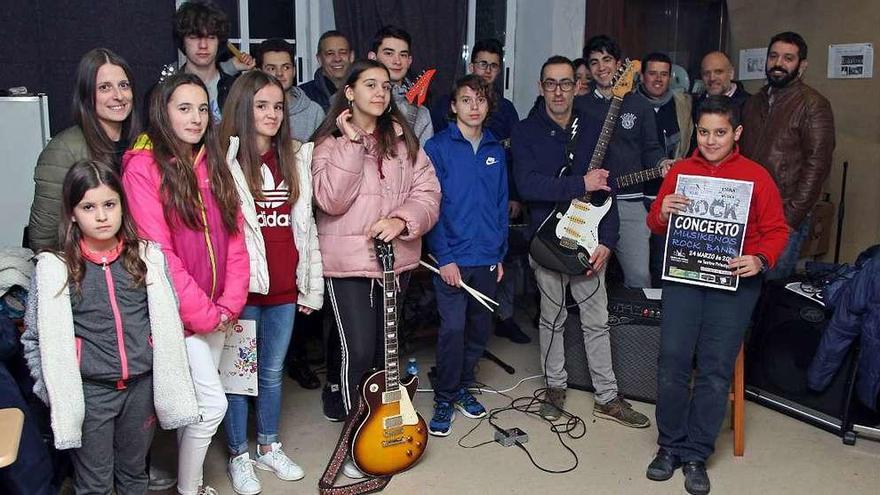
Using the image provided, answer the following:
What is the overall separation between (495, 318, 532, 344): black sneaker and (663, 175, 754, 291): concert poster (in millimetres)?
1663

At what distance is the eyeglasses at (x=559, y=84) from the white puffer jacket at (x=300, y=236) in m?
1.00

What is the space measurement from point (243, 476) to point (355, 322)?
2.09 ft

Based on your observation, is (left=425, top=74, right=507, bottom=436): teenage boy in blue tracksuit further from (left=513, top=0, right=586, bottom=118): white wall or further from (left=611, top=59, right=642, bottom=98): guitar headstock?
(left=513, top=0, right=586, bottom=118): white wall

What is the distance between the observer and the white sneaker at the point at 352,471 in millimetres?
2789

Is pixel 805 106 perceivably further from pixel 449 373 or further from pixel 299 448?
pixel 299 448

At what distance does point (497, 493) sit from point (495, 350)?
1.50 m

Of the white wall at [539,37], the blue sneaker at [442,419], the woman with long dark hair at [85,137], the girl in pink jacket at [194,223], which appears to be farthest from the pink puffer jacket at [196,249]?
the white wall at [539,37]

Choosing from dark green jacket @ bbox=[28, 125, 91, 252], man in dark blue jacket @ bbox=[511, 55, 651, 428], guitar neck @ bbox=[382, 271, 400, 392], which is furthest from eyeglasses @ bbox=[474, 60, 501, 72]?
dark green jacket @ bbox=[28, 125, 91, 252]

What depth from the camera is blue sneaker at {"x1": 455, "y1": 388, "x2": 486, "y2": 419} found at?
130 inches

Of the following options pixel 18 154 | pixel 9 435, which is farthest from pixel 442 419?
pixel 18 154

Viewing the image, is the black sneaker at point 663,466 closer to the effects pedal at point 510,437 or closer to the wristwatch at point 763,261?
the effects pedal at point 510,437

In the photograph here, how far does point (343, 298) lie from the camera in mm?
2820

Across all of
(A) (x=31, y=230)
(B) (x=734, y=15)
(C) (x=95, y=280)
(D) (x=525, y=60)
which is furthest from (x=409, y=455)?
(B) (x=734, y=15)

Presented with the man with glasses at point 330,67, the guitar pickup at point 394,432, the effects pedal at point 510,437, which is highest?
the man with glasses at point 330,67
